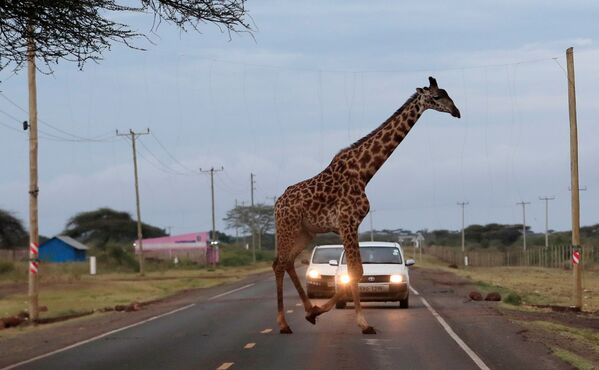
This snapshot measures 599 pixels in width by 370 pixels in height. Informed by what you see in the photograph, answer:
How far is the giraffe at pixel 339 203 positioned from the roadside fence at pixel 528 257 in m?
53.0

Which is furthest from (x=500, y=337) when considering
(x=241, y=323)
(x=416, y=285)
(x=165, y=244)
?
(x=165, y=244)

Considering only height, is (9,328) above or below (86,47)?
below

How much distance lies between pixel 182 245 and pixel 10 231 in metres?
27.3

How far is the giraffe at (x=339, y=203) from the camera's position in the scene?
18078 mm

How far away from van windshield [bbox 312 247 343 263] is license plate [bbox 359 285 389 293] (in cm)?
545

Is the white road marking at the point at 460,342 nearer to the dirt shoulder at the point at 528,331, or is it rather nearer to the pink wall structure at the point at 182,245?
the dirt shoulder at the point at 528,331

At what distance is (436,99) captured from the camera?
61.4 ft

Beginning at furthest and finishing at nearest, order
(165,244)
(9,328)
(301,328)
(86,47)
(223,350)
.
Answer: (165,244), (9,328), (301,328), (223,350), (86,47)

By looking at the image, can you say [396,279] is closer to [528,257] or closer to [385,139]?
[385,139]

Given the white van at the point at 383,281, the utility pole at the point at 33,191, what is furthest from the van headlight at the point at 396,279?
the utility pole at the point at 33,191

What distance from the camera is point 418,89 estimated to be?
1922 centimetres

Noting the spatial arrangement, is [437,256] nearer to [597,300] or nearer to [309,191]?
[597,300]

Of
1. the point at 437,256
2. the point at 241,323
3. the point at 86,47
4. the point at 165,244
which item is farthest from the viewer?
the point at 437,256

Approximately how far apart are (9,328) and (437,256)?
103464 millimetres
